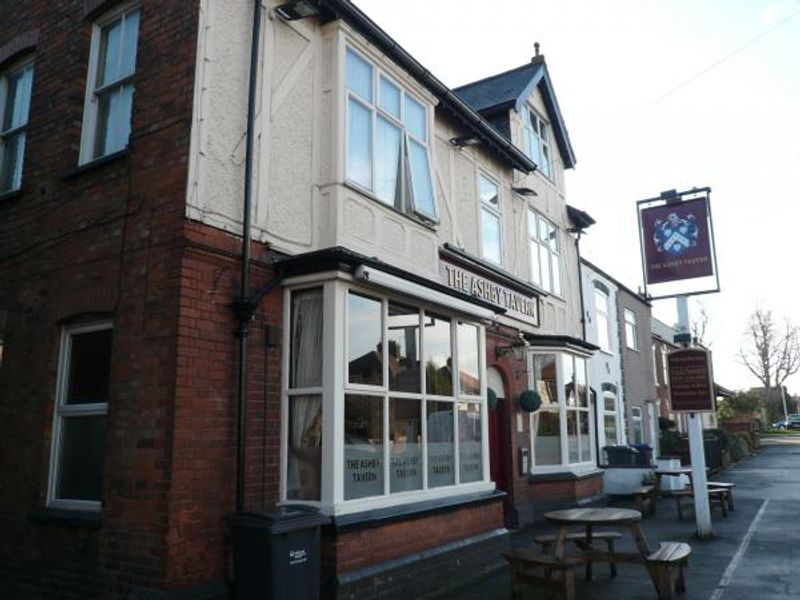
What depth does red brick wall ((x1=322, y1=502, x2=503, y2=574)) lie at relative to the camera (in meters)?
6.37

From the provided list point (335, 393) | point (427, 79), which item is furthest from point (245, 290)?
point (427, 79)

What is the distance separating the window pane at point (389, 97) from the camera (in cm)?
887

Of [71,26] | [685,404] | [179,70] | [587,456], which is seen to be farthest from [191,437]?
[587,456]

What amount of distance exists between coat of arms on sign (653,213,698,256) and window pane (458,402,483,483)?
14.6 feet

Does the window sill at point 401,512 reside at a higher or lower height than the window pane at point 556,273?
lower

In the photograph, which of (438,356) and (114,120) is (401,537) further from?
(114,120)

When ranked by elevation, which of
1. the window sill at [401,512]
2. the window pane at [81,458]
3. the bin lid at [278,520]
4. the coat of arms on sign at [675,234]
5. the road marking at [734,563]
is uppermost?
the coat of arms on sign at [675,234]

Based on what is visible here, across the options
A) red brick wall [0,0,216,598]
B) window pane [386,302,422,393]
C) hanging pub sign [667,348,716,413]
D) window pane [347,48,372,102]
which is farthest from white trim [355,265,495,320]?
hanging pub sign [667,348,716,413]

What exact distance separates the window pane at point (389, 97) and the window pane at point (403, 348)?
2.83 m

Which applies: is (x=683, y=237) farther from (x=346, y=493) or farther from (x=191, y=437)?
(x=191, y=437)

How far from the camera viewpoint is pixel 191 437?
19.5ft

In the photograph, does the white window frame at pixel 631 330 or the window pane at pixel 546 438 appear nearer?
the window pane at pixel 546 438

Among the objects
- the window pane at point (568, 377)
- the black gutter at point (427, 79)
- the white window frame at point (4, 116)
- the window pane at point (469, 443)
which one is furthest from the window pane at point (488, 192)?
the white window frame at point (4, 116)

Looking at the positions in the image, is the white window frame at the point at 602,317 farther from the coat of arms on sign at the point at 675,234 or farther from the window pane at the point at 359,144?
the window pane at the point at 359,144
